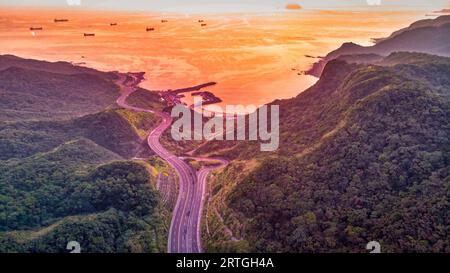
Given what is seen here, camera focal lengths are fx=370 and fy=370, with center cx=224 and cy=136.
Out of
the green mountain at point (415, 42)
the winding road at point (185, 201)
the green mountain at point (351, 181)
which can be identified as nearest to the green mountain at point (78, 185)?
the winding road at point (185, 201)

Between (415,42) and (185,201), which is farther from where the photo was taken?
(415,42)

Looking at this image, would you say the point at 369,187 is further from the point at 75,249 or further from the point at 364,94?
the point at 75,249

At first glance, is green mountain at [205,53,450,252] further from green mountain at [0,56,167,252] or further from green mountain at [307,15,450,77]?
green mountain at [307,15,450,77]

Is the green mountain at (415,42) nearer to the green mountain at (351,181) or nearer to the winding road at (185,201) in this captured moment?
the green mountain at (351,181)

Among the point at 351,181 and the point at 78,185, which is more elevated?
the point at 351,181

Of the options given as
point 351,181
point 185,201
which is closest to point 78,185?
point 185,201

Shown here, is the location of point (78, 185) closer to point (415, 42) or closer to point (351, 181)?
point (351, 181)
